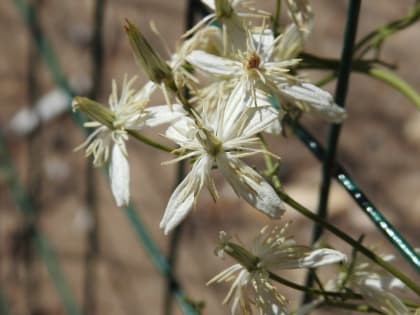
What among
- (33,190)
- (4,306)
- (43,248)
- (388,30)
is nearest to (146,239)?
(388,30)

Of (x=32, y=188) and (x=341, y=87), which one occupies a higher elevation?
(x=341, y=87)

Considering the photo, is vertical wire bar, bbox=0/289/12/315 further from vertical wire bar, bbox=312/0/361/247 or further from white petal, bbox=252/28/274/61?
white petal, bbox=252/28/274/61

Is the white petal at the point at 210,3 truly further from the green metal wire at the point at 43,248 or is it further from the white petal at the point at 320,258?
the green metal wire at the point at 43,248

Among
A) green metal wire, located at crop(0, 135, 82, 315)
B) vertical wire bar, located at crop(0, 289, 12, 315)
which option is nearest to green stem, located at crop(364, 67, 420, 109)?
green metal wire, located at crop(0, 135, 82, 315)

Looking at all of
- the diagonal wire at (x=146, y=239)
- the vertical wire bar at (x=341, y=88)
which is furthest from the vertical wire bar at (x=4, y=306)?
the vertical wire bar at (x=341, y=88)

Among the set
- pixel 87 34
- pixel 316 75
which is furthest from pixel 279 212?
pixel 87 34

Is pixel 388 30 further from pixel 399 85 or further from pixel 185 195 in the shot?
pixel 185 195

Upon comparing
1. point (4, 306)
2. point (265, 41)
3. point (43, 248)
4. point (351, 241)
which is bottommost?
point (4, 306)
